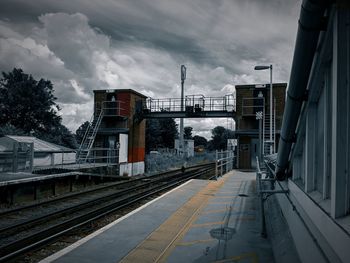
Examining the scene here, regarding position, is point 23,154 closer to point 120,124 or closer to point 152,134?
point 120,124

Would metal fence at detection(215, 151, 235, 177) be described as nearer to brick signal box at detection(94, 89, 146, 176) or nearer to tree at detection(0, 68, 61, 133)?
brick signal box at detection(94, 89, 146, 176)

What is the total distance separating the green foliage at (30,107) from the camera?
44.7 m

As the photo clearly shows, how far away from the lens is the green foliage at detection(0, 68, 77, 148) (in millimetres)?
44656

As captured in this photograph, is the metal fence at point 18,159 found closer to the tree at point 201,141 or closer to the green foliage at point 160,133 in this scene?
the green foliage at point 160,133

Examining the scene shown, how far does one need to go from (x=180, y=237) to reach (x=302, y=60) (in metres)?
5.06

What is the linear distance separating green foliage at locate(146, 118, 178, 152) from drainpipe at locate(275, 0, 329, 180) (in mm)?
64749

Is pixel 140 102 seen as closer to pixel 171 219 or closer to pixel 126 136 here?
pixel 126 136

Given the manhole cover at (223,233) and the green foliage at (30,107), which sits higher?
the green foliage at (30,107)

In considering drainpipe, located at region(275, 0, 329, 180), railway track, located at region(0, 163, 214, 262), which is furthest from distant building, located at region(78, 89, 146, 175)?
drainpipe, located at region(275, 0, 329, 180)

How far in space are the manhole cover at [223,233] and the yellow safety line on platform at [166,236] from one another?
2.45ft

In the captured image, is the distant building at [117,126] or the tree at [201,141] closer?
the distant building at [117,126]

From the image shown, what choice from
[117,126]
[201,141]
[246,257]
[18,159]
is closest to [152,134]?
[117,126]

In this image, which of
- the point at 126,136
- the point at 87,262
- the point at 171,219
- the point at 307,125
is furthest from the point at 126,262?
the point at 126,136

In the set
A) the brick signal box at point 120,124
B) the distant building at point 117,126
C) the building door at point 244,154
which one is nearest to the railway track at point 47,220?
the building door at point 244,154
